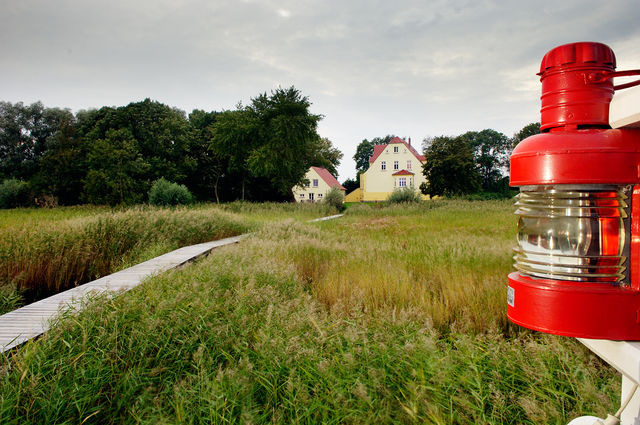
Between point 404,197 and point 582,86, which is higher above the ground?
point 582,86

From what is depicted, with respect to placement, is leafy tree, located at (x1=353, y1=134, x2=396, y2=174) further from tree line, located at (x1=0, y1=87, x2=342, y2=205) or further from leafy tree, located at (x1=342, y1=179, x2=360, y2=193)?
tree line, located at (x1=0, y1=87, x2=342, y2=205)

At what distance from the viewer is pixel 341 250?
640cm

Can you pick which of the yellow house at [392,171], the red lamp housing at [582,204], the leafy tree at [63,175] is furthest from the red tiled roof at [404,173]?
the red lamp housing at [582,204]

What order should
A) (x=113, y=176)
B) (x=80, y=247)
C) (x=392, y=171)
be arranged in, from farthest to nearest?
(x=392, y=171) → (x=113, y=176) → (x=80, y=247)

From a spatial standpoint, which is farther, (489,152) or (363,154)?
(363,154)

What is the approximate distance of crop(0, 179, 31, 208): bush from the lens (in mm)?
25469

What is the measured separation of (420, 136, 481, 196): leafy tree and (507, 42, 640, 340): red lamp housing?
31359 millimetres

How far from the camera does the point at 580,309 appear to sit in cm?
90

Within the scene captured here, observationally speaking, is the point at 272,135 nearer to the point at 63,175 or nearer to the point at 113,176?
the point at 113,176

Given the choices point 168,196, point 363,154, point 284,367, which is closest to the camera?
point 284,367


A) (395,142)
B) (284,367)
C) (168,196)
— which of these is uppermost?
(395,142)

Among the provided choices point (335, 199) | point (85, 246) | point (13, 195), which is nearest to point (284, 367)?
point (85, 246)

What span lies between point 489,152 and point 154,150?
52105 mm

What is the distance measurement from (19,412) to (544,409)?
9.29 ft
